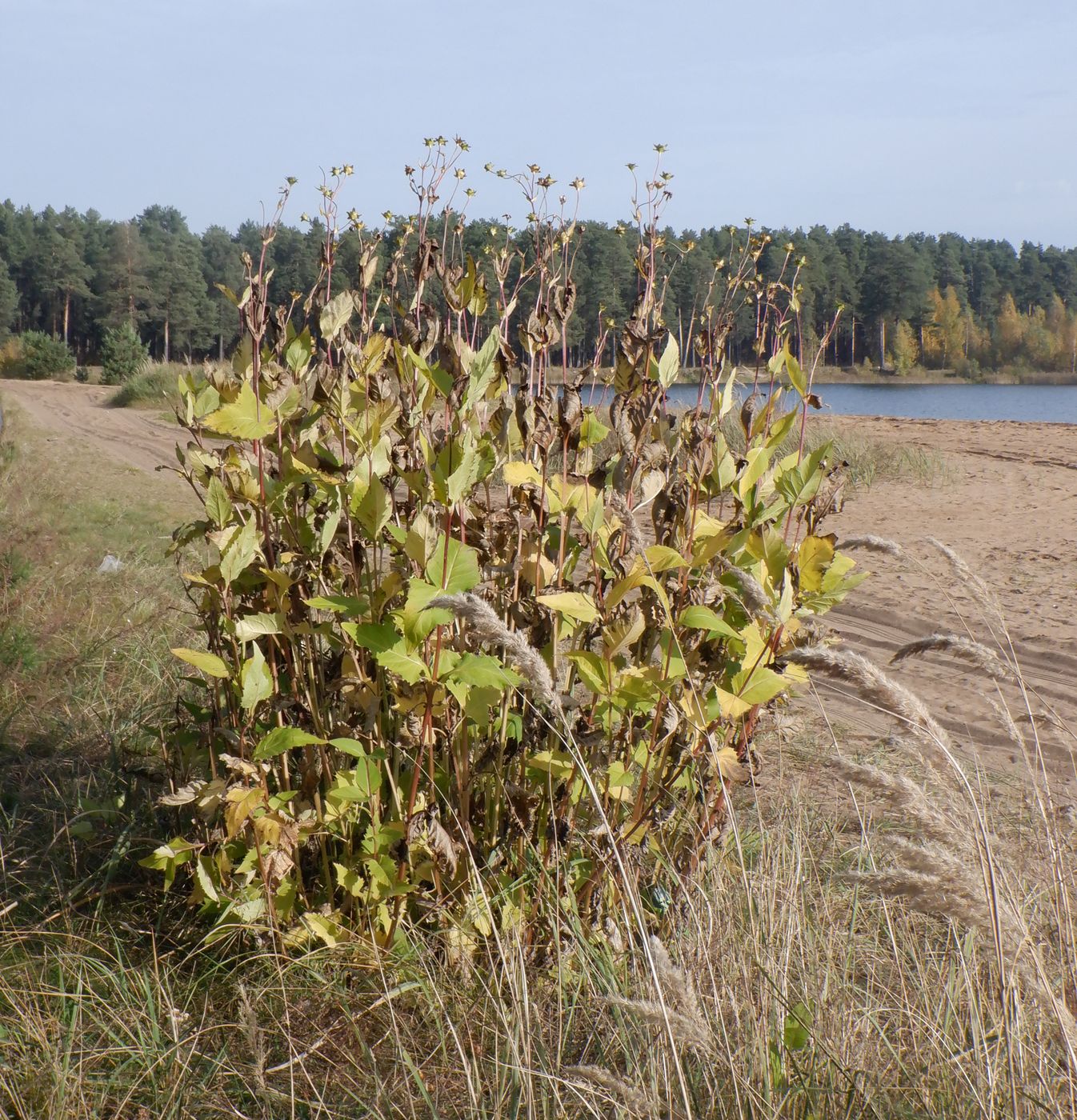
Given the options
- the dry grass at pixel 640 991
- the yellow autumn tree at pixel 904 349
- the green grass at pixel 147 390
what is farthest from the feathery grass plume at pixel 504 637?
the yellow autumn tree at pixel 904 349

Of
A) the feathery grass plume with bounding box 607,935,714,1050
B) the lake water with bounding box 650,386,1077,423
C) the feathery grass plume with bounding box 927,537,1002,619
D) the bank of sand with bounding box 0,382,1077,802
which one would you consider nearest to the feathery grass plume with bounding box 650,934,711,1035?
the feathery grass plume with bounding box 607,935,714,1050

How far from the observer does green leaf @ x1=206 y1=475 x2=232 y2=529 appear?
1.99m

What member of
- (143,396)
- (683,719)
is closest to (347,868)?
(683,719)

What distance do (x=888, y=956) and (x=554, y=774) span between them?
829 mm

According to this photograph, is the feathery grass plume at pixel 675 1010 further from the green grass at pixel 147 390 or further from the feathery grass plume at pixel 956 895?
the green grass at pixel 147 390

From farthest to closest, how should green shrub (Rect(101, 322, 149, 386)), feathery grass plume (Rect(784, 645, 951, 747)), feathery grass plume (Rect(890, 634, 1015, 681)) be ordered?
green shrub (Rect(101, 322, 149, 386)) → feathery grass plume (Rect(890, 634, 1015, 681)) → feathery grass plume (Rect(784, 645, 951, 747))

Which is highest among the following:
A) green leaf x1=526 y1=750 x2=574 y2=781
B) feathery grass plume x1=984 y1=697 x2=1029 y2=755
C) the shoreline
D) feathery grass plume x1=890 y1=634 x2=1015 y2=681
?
the shoreline

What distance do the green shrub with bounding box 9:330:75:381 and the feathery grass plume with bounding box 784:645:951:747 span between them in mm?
44885

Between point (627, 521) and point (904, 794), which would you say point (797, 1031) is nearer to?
point (904, 794)

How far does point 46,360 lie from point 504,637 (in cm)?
4553

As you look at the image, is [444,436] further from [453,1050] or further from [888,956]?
[888,956]

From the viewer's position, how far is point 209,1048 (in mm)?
1919

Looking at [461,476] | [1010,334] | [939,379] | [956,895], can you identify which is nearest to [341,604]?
[461,476]

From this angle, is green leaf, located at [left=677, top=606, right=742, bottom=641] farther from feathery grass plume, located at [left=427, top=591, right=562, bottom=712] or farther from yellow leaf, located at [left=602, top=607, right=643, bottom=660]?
feathery grass plume, located at [left=427, top=591, right=562, bottom=712]
